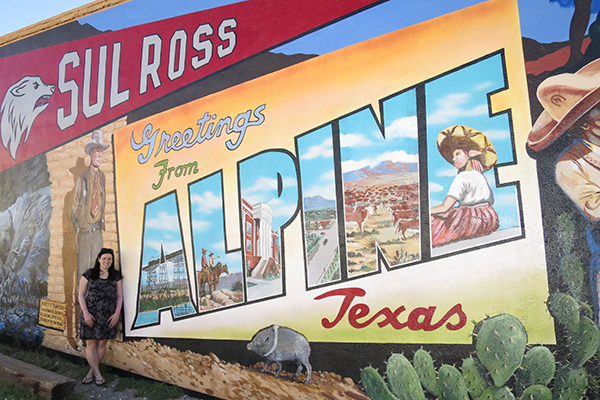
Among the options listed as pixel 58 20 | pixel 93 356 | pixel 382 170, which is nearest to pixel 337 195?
pixel 382 170

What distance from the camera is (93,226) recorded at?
207 inches

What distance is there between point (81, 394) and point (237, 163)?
3.29 meters

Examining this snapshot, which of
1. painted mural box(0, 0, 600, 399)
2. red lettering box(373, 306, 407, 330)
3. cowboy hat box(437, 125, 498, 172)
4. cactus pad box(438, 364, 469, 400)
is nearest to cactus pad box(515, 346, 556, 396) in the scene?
painted mural box(0, 0, 600, 399)

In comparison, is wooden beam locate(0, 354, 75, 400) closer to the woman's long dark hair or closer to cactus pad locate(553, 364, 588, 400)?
the woman's long dark hair

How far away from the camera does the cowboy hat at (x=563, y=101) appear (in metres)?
3.11

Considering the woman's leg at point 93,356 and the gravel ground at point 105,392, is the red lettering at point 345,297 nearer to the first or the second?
the gravel ground at point 105,392

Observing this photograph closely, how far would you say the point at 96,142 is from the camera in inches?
209

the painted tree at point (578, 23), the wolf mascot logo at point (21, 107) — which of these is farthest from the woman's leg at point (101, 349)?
the painted tree at point (578, 23)

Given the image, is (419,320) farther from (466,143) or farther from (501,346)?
(466,143)

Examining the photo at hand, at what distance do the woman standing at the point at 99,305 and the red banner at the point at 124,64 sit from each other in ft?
6.51

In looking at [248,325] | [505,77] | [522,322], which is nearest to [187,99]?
[248,325]

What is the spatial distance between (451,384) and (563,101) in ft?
8.19

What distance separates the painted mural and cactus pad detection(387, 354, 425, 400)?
17 mm

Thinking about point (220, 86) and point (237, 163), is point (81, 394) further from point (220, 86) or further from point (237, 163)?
point (220, 86)
